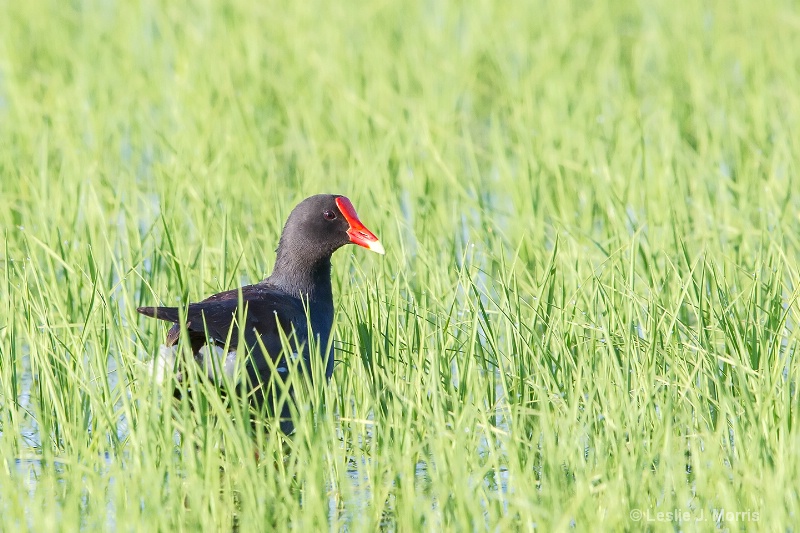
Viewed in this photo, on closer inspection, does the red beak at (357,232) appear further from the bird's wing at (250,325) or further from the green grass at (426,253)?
the bird's wing at (250,325)

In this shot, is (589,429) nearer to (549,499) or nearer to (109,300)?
(549,499)

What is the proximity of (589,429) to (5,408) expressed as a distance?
5.77ft

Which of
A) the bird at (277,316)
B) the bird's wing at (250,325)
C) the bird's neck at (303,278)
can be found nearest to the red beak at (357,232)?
the bird at (277,316)

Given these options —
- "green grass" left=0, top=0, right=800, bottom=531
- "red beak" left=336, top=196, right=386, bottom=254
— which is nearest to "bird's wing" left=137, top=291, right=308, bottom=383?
"green grass" left=0, top=0, right=800, bottom=531

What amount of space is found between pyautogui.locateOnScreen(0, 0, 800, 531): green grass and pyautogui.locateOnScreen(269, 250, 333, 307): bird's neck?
5.8 inches

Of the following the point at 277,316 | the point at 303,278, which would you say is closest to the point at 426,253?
the point at 303,278

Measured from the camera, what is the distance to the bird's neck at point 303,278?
4273 mm

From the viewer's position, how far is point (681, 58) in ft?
27.0

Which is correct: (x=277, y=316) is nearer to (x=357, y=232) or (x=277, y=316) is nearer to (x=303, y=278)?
(x=303, y=278)

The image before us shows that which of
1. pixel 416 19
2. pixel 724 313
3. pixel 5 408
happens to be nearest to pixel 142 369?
Answer: pixel 5 408

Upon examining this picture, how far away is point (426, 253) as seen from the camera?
465 centimetres

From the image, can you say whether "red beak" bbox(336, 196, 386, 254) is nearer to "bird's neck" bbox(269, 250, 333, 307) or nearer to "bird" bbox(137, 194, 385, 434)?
"bird" bbox(137, 194, 385, 434)

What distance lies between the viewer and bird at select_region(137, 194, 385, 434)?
3.52 m

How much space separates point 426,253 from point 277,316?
100 cm
